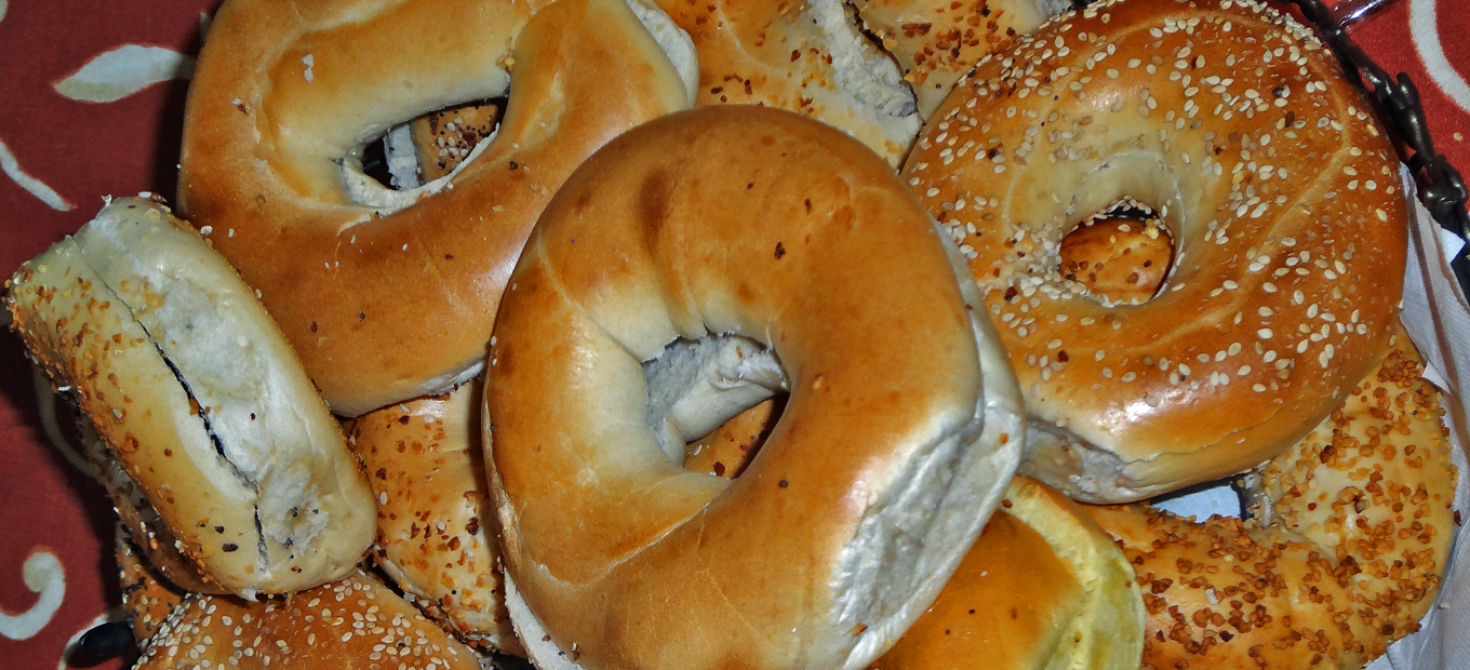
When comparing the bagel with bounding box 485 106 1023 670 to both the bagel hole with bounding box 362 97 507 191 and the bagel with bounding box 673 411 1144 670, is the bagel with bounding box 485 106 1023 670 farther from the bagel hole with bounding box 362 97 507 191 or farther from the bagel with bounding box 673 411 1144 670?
the bagel hole with bounding box 362 97 507 191

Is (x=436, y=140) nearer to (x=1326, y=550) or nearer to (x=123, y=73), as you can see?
(x=123, y=73)

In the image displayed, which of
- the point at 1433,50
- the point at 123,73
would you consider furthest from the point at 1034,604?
the point at 123,73

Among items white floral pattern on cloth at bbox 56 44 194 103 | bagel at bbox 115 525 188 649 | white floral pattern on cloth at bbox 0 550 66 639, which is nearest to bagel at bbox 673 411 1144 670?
bagel at bbox 115 525 188 649

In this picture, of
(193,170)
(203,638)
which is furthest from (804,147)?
(203,638)

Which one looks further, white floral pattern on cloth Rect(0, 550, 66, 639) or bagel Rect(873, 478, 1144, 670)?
white floral pattern on cloth Rect(0, 550, 66, 639)

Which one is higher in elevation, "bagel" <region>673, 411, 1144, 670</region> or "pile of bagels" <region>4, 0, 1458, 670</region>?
"pile of bagels" <region>4, 0, 1458, 670</region>

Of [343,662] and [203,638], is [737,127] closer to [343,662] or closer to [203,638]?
[343,662]

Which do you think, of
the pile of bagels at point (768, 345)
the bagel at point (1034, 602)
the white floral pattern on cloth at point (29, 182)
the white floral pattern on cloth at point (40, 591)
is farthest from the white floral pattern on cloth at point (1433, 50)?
the white floral pattern on cloth at point (40, 591)
